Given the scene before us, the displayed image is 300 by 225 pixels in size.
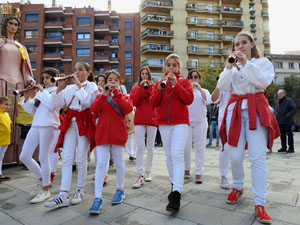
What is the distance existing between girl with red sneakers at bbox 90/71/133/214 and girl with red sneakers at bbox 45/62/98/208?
0.20m

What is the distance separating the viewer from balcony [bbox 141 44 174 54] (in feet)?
109

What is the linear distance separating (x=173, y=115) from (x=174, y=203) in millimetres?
1058

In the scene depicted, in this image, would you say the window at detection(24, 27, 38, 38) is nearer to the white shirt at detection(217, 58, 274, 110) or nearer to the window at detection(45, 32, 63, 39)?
the window at detection(45, 32, 63, 39)

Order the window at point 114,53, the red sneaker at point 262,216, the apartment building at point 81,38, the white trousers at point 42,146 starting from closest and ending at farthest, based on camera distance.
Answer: the red sneaker at point 262,216
the white trousers at point 42,146
the apartment building at point 81,38
the window at point 114,53

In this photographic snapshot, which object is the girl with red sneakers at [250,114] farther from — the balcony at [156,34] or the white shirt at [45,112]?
the balcony at [156,34]

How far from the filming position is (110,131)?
109 inches

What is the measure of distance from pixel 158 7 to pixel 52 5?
63.2ft

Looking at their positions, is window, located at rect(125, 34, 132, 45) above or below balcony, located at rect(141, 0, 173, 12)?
below

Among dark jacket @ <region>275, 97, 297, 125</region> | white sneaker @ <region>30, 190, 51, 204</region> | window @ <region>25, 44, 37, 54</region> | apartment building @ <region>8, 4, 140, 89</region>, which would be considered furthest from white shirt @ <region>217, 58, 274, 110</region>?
window @ <region>25, 44, 37, 54</region>

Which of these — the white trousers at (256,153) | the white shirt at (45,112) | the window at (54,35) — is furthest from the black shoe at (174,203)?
the window at (54,35)

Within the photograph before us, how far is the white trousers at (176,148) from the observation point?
2600 mm

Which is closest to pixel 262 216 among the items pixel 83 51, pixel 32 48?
pixel 83 51

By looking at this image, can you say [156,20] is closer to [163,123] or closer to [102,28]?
[102,28]

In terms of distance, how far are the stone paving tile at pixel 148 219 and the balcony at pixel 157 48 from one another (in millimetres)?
32445
